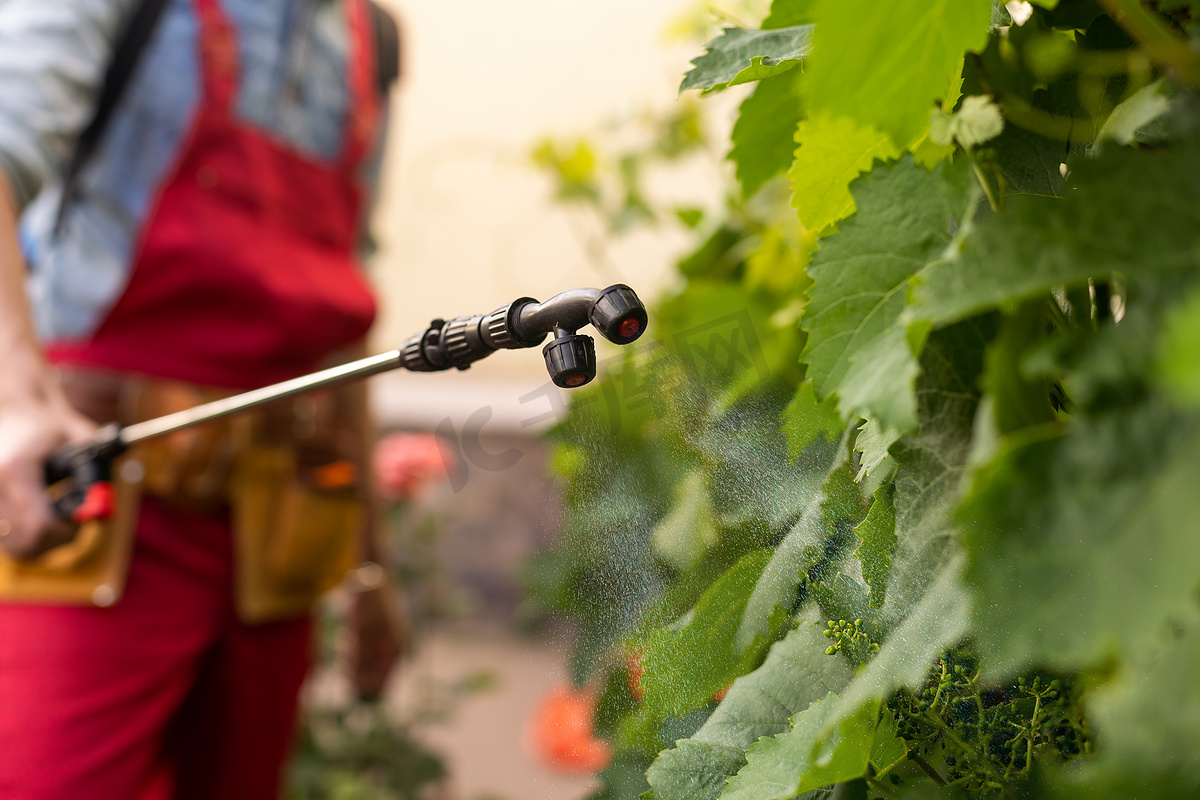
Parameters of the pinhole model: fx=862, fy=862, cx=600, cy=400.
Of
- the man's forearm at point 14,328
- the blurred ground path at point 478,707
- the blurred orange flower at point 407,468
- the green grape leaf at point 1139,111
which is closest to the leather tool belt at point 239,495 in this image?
the man's forearm at point 14,328

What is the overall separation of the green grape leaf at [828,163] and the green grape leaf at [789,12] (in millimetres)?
25

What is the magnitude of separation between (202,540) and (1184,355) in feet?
2.78

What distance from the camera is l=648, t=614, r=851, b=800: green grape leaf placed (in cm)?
19

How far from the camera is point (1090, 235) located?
132 mm

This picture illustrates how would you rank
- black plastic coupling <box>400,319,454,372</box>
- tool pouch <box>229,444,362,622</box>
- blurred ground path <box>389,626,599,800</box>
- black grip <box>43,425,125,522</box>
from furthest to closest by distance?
blurred ground path <box>389,626,599,800</box> < tool pouch <box>229,444,362,622</box> < black grip <box>43,425,125,522</box> < black plastic coupling <box>400,319,454,372</box>

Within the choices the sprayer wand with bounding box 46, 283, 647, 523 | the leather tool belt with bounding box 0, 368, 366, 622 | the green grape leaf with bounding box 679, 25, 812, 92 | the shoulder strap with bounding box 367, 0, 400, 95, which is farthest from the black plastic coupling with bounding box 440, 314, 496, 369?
the shoulder strap with bounding box 367, 0, 400, 95

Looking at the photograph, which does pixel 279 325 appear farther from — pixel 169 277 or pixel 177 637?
pixel 177 637

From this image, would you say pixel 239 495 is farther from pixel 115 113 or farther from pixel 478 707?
pixel 478 707

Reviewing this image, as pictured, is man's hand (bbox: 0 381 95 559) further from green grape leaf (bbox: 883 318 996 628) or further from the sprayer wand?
green grape leaf (bbox: 883 318 996 628)

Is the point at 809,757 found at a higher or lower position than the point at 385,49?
higher

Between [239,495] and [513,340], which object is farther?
[239,495]

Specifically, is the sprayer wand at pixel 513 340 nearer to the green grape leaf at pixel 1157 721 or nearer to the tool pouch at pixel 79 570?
the green grape leaf at pixel 1157 721

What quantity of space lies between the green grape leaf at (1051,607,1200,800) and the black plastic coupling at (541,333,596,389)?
146 mm

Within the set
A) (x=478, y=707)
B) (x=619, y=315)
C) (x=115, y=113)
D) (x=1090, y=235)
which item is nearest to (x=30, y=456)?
(x=115, y=113)
